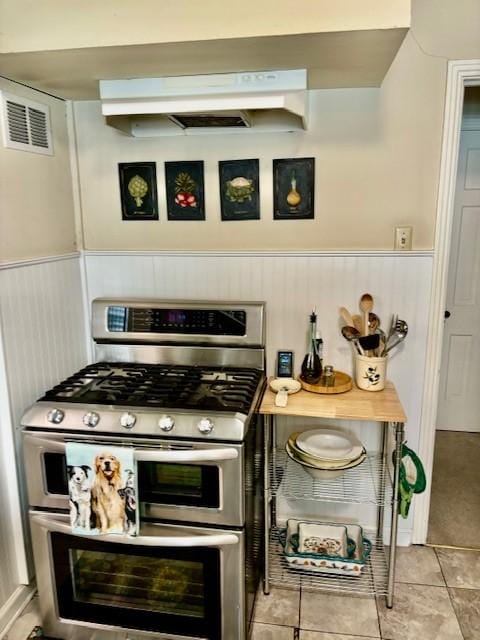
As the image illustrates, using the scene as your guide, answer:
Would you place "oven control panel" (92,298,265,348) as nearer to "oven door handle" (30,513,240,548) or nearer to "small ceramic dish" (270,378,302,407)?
"small ceramic dish" (270,378,302,407)

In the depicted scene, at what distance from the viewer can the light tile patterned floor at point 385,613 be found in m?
1.79

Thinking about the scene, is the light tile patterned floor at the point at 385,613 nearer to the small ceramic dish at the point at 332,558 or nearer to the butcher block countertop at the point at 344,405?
the small ceramic dish at the point at 332,558

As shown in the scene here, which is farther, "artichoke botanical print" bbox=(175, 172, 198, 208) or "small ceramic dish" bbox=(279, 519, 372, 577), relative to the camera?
"artichoke botanical print" bbox=(175, 172, 198, 208)

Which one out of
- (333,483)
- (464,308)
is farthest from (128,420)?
(464,308)

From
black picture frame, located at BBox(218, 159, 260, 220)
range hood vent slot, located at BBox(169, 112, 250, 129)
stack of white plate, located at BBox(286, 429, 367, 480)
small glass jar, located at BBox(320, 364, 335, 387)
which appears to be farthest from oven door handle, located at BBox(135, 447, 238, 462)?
range hood vent slot, located at BBox(169, 112, 250, 129)

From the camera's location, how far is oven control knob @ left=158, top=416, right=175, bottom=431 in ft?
5.08

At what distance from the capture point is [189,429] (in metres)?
1.55

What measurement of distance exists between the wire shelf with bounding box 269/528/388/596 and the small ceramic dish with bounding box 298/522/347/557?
0.30 feet

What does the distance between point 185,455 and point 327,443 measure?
0.70 m

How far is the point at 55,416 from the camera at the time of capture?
1618mm

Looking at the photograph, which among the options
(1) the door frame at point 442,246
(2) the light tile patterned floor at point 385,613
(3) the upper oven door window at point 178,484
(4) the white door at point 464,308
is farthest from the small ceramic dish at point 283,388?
(4) the white door at point 464,308

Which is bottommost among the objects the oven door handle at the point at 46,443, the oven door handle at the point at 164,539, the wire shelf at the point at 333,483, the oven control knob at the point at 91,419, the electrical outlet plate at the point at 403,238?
the wire shelf at the point at 333,483

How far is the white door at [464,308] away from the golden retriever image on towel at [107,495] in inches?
97.2

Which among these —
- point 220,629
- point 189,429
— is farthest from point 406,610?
point 189,429
